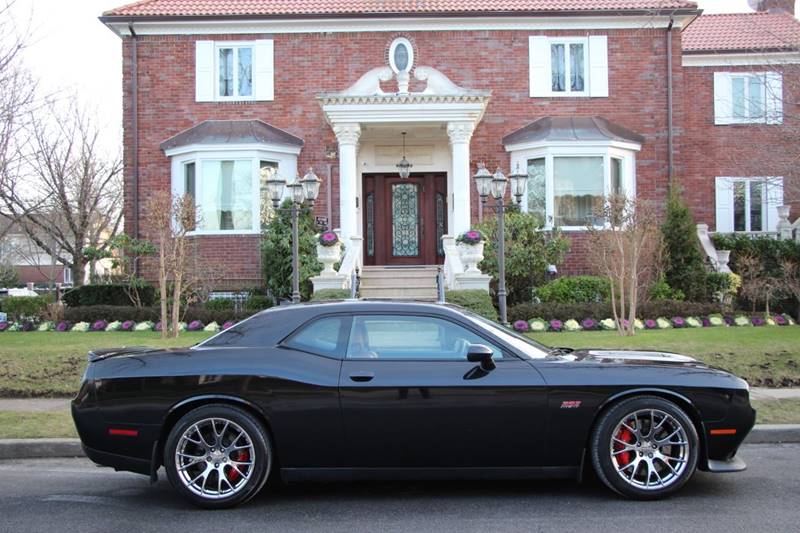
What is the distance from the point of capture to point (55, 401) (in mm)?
9484

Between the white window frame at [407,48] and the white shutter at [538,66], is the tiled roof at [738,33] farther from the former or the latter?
the white window frame at [407,48]

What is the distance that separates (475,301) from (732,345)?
4311mm

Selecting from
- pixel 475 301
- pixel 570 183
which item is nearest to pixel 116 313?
pixel 475 301

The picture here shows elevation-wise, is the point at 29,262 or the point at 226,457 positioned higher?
the point at 29,262

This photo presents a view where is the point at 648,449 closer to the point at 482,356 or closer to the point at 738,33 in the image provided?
the point at 482,356

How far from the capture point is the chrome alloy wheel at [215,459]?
210 inches

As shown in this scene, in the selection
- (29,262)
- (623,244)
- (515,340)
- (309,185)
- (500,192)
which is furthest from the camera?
(29,262)

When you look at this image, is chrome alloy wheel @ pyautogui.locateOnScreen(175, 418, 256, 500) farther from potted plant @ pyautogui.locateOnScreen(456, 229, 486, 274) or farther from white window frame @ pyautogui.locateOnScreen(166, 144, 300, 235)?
white window frame @ pyautogui.locateOnScreen(166, 144, 300, 235)

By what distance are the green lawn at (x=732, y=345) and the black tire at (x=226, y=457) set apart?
704cm

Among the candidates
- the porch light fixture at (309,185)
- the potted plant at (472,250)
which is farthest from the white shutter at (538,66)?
the porch light fixture at (309,185)

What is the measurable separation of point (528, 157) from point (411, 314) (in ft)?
44.9

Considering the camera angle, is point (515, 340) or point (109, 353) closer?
point (515, 340)

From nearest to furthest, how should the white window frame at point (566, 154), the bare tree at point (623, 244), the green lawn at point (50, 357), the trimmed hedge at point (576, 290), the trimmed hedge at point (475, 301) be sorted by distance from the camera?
the green lawn at point (50, 357) → the bare tree at point (623, 244) → the trimmed hedge at point (475, 301) → the trimmed hedge at point (576, 290) → the white window frame at point (566, 154)

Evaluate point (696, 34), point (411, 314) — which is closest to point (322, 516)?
point (411, 314)
